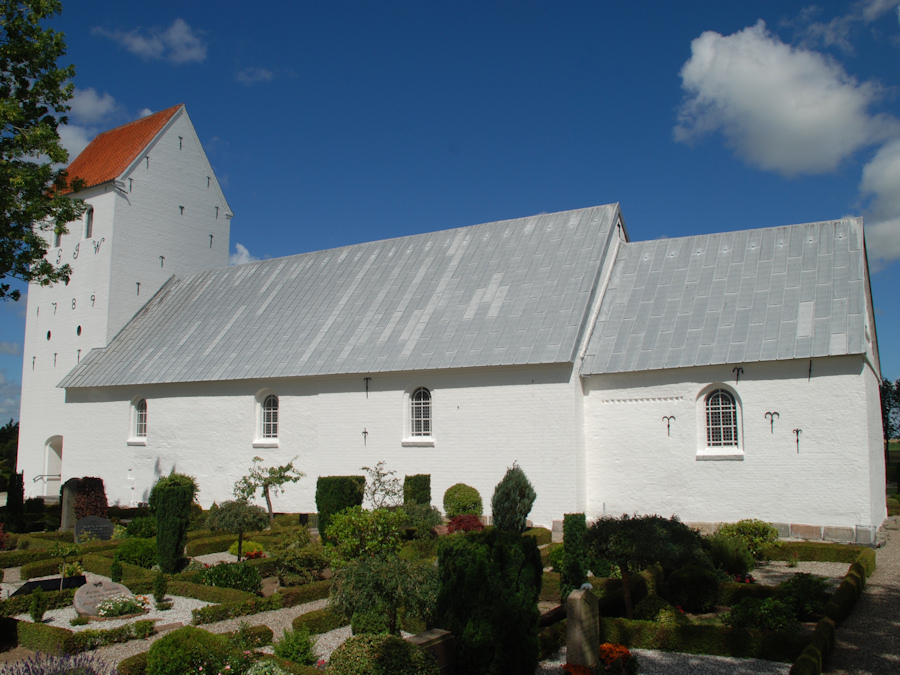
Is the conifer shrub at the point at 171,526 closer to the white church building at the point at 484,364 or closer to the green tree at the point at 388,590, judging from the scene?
the green tree at the point at 388,590

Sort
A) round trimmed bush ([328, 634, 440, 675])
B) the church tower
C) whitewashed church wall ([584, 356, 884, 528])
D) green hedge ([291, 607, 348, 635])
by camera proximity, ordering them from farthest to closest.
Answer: the church tower → whitewashed church wall ([584, 356, 884, 528]) → green hedge ([291, 607, 348, 635]) → round trimmed bush ([328, 634, 440, 675])

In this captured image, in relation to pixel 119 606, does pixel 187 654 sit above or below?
above

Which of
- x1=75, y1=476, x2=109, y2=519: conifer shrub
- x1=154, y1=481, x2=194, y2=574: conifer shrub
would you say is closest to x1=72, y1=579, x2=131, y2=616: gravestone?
x1=154, y1=481, x2=194, y2=574: conifer shrub

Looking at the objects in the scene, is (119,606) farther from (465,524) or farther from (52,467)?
(52,467)

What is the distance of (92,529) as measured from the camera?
47.4 ft

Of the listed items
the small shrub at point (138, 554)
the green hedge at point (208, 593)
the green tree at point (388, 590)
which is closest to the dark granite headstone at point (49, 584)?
the green hedge at point (208, 593)

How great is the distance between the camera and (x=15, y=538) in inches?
593

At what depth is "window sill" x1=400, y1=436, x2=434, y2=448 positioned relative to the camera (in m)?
16.7

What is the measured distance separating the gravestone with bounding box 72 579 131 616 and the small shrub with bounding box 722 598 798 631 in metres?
8.04

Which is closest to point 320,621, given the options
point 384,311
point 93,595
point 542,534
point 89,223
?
point 93,595

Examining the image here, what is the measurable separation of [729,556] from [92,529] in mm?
12198

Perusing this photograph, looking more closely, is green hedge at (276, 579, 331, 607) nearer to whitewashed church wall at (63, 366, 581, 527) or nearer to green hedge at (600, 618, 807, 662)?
green hedge at (600, 618, 807, 662)

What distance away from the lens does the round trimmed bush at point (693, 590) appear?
903cm

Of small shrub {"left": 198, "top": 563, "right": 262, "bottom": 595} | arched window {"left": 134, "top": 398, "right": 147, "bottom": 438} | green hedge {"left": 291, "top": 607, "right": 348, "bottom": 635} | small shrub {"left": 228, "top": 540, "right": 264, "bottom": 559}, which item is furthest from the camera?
arched window {"left": 134, "top": 398, "right": 147, "bottom": 438}
